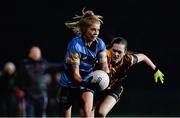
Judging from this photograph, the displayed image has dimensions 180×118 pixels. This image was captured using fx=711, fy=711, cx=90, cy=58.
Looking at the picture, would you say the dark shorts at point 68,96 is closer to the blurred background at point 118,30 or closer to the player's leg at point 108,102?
the player's leg at point 108,102

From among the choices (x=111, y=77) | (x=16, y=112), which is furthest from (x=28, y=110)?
(x=111, y=77)

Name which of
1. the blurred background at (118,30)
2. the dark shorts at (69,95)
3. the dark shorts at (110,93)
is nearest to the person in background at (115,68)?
the dark shorts at (110,93)

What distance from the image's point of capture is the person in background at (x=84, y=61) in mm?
10289

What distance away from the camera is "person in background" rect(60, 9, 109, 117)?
10289 millimetres

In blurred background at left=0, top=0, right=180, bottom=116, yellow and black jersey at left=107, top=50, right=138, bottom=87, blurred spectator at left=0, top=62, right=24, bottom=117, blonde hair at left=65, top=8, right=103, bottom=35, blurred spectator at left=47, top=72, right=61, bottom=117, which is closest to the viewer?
blonde hair at left=65, top=8, right=103, bottom=35

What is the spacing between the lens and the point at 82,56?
1038 centimetres

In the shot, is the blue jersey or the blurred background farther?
the blurred background

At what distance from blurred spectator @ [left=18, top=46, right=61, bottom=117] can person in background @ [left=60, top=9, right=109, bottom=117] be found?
405 centimetres

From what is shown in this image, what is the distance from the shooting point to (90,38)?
10336mm

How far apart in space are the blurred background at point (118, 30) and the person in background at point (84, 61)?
10.6 metres

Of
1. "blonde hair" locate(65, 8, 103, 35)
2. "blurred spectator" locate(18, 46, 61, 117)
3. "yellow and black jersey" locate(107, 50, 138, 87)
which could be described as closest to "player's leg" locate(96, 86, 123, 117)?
"yellow and black jersey" locate(107, 50, 138, 87)

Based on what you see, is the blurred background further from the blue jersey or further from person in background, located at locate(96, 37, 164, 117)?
the blue jersey

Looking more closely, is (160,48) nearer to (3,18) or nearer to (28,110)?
(3,18)

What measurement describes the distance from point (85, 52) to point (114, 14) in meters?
12.0
